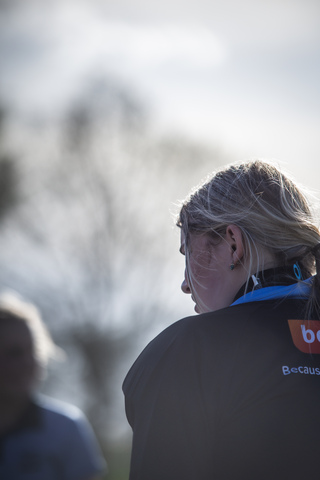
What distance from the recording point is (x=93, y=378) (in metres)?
17.8

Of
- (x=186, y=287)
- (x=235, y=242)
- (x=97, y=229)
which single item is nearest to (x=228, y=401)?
(x=235, y=242)

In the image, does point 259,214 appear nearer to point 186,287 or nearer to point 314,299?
point 314,299

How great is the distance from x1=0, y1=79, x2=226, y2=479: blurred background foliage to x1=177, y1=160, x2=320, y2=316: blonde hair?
15899 millimetres

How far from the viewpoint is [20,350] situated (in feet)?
9.52

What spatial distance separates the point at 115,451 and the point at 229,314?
15.5 m

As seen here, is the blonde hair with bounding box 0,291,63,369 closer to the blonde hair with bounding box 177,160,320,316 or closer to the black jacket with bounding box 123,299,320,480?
the blonde hair with bounding box 177,160,320,316

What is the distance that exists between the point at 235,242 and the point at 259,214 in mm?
121

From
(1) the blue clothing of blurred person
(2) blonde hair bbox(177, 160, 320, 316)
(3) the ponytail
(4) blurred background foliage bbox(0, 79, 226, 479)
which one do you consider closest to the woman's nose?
(2) blonde hair bbox(177, 160, 320, 316)

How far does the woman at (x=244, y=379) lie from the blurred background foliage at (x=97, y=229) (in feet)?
52.7

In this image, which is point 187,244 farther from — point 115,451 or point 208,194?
point 115,451

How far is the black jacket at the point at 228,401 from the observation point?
55.2 inches

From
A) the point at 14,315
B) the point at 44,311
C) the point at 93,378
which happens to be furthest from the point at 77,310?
the point at 14,315

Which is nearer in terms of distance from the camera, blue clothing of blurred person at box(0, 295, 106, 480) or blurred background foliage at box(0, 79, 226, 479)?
blue clothing of blurred person at box(0, 295, 106, 480)

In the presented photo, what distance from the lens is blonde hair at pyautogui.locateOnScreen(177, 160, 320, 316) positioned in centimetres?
175
